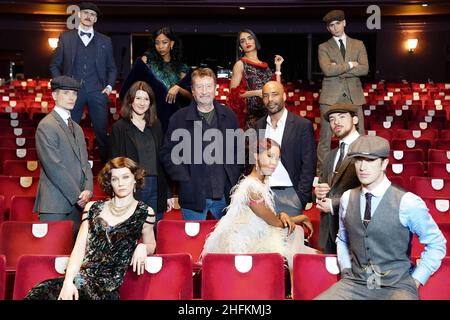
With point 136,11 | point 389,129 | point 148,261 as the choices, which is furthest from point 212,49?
point 148,261

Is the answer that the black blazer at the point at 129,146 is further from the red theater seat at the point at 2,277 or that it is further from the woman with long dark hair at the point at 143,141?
the red theater seat at the point at 2,277

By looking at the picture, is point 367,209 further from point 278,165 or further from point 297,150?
point 297,150

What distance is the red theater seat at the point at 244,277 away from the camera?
3449 millimetres

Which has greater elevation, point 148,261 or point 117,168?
point 117,168

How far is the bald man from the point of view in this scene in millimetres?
4367

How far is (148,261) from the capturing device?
3465 millimetres

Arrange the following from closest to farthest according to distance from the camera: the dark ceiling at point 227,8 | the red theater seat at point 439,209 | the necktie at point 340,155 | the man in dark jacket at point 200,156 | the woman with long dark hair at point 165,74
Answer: the necktie at point 340,155 → the man in dark jacket at point 200,156 → the red theater seat at point 439,209 → the woman with long dark hair at point 165,74 → the dark ceiling at point 227,8

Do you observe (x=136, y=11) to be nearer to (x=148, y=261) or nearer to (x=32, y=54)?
(x=32, y=54)

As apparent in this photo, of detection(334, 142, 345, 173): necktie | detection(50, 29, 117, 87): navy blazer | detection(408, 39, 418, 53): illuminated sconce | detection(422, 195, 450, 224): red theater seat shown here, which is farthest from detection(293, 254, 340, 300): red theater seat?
Result: detection(408, 39, 418, 53): illuminated sconce

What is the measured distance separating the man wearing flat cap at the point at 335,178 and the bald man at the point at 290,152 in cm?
27

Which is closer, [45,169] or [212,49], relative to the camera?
[45,169]

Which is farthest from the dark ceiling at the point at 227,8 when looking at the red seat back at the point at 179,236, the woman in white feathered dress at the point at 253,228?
the woman in white feathered dress at the point at 253,228

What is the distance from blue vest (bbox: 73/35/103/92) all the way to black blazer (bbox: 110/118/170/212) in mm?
1308
